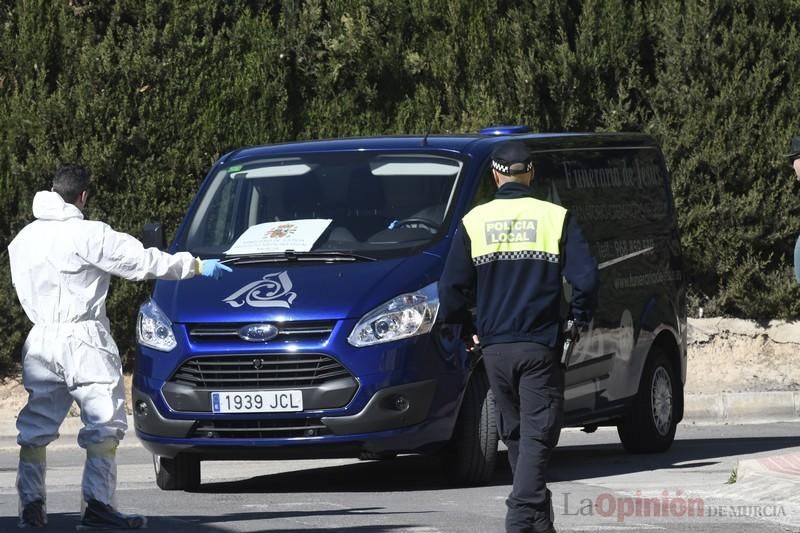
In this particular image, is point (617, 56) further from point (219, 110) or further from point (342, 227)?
point (342, 227)

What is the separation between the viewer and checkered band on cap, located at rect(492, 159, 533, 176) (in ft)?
25.8

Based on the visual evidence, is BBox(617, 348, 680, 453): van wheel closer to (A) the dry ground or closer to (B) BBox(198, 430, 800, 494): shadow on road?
(B) BBox(198, 430, 800, 494): shadow on road

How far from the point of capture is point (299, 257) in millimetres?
10297

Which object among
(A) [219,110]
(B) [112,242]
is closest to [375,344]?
(B) [112,242]

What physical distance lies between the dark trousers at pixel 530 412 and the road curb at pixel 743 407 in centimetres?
767

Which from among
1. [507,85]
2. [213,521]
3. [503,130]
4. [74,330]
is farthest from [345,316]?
[507,85]

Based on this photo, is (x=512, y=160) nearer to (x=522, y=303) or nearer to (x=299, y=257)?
(x=522, y=303)

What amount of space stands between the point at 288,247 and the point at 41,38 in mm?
6264

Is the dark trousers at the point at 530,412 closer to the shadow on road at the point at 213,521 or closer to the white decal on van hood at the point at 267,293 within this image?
the shadow on road at the point at 213,521

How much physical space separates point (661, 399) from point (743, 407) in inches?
119

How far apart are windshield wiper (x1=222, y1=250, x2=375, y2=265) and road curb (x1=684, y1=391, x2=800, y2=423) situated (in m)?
5.71

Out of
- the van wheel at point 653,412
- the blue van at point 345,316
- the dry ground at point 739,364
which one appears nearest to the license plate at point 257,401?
the blue van at point 345,316

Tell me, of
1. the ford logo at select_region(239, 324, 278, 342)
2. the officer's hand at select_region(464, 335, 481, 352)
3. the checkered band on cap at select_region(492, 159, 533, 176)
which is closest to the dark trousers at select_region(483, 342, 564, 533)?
the officer's hand at select_region(464, 335, 481, 352)

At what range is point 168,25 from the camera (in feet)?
52.4
